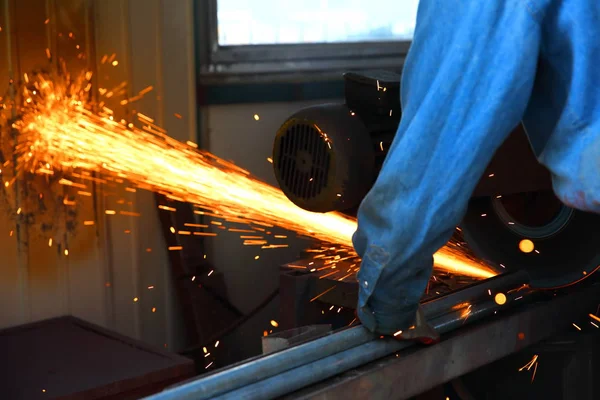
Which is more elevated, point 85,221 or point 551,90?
point 551,90

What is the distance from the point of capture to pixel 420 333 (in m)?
1.80

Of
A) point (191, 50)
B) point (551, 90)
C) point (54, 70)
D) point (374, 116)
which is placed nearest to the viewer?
point (551, 90)

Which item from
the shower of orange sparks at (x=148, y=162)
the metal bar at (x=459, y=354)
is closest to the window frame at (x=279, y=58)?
the shower of orange sparks at (x=148, y=162)

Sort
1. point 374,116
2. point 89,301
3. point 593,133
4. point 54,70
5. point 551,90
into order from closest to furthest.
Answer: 1. point 593,133
2. point 551,90
3. point 374,116
4. point 54,70
5. point 89,301

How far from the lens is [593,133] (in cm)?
146

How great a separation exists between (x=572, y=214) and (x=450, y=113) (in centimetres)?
106

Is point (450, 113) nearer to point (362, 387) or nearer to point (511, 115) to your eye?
point (511, 115)

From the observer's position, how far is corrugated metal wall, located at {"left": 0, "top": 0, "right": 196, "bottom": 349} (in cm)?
272

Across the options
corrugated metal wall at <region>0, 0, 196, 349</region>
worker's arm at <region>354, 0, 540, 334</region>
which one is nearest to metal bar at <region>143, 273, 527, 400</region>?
worker's arm at <region>354, 0, 540, 334</region>

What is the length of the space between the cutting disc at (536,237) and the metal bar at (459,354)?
0.10m

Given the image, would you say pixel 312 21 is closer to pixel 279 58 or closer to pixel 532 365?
pixel 279 58

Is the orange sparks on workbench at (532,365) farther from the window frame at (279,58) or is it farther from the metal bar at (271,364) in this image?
the window frame at (279,58)

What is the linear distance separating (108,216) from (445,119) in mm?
1777

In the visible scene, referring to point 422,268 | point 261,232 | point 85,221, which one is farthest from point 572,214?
point 85,221
